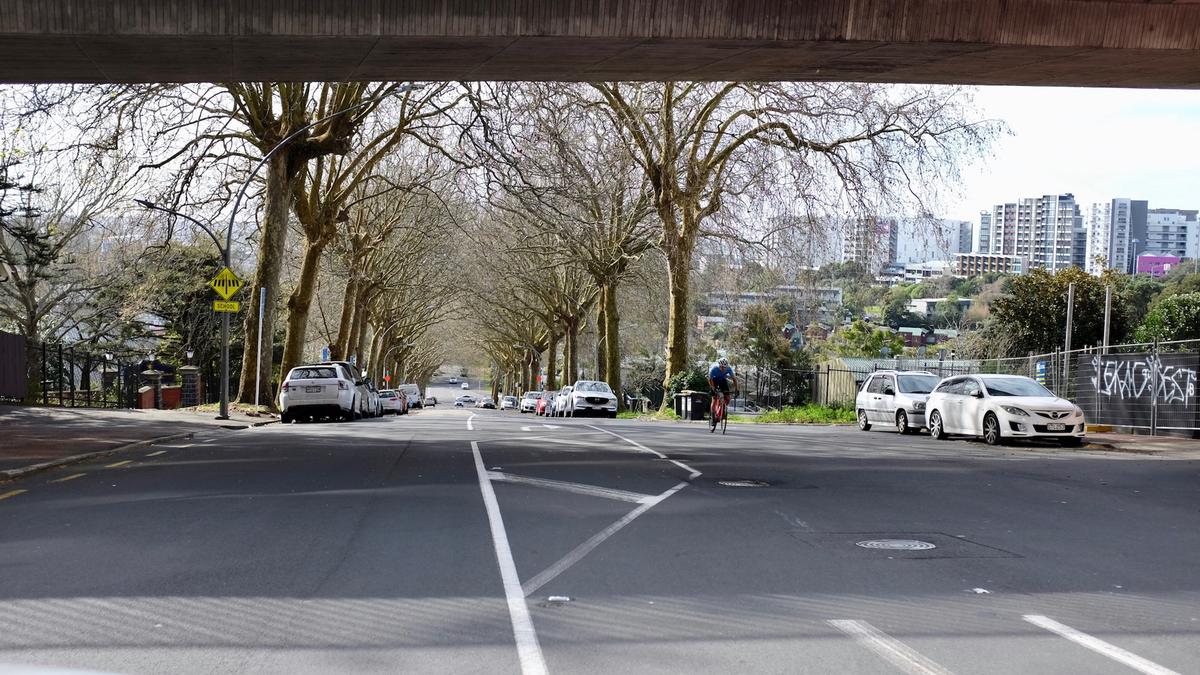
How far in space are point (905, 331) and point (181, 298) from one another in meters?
76.0

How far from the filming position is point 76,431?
2156cm

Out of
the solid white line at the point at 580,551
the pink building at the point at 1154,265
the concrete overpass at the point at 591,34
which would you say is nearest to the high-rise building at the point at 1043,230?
the pink building at the point at 1154,265

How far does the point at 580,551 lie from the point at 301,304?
3377 centimetres

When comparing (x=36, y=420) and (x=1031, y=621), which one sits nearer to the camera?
(x=1031, y=621)

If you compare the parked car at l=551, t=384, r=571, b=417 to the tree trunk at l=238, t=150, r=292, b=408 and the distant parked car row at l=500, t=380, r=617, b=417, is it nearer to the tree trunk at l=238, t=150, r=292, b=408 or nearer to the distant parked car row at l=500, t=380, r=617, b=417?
the distant parked car row at l=500, t=380, r=617, b=417

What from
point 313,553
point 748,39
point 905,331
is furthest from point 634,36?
point 905,331

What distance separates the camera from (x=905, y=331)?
114 m

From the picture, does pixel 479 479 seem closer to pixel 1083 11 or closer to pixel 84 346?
pixel 1083 11

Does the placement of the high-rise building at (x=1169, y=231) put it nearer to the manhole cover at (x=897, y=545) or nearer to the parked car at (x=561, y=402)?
the parked car at (x=561, y=402)

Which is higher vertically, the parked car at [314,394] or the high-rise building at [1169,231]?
the high-rise building at [1169,231]

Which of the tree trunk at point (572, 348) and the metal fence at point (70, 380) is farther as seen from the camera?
the tree trunk at point (572, 348)

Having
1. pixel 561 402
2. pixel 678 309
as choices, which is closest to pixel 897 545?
pixel 678 309

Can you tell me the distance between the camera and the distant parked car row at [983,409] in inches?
889

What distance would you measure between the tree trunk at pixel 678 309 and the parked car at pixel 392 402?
1637cm
